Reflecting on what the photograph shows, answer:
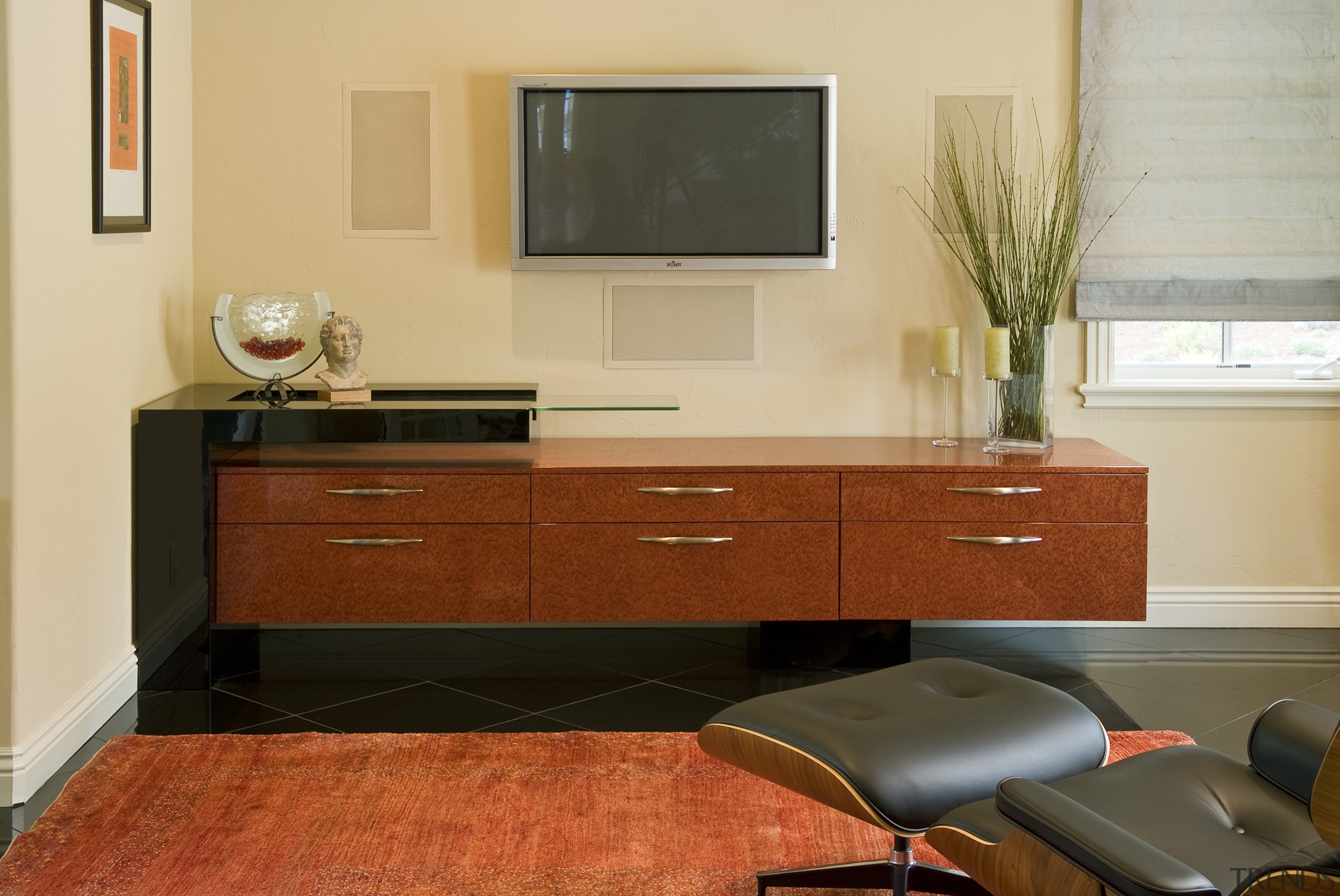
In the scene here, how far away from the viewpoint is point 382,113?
143 inches

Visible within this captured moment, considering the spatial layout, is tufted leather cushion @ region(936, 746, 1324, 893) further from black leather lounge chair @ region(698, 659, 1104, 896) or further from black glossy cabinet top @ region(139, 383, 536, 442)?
black glossy cabinet top @ region(139, 383, 536, 442)

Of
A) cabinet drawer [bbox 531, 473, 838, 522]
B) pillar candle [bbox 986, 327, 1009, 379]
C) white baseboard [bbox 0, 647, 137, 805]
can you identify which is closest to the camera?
white baseboard [bbox 0, 647, 137, 805]

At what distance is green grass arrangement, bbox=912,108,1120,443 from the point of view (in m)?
3.55

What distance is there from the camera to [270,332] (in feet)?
10.9

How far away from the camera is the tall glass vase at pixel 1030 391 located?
3.51 metres

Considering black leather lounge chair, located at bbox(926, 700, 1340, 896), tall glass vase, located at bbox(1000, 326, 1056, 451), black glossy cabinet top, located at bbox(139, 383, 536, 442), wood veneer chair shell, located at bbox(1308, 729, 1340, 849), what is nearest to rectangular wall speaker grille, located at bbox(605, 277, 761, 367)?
black glossy cabinet top, located at bbox(139, 383, 536, 442)

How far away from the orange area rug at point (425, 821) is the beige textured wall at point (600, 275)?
122 centimetres

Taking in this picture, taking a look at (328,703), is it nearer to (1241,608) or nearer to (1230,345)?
(1241,608)

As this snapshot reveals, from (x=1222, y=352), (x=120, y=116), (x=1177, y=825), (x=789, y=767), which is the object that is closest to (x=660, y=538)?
(x=789, y=767)

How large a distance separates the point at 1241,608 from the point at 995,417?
41.6 inches

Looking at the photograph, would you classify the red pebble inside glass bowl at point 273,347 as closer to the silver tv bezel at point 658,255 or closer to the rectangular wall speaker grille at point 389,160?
the rectangular wall speaker grille at point 389,160

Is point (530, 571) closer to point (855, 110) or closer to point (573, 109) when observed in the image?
point (573, 109)

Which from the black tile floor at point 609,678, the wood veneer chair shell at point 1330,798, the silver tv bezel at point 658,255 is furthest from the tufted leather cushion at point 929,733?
the silver tv bezel at point 658,255

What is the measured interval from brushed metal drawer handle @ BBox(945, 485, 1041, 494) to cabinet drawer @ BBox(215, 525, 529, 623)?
117cm
